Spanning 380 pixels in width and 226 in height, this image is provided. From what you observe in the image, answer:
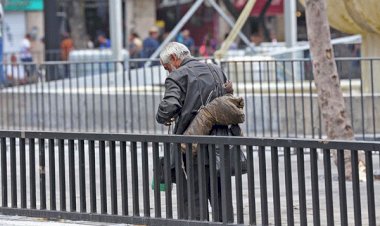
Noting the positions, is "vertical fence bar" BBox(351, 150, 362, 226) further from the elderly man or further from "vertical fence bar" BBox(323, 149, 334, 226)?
the elderly man

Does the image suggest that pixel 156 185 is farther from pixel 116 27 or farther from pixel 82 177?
pixel 116 27

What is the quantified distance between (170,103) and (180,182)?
64 centimetres

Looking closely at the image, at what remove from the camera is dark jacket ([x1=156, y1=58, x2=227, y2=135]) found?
10.1 metres

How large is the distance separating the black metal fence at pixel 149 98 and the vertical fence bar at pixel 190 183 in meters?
5.97

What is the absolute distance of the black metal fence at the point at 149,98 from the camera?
16.8 m

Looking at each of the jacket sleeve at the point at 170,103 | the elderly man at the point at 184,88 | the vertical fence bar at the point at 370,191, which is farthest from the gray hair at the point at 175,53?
the vertical fence bar at the point at 370,191

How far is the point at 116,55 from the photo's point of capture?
2438cm

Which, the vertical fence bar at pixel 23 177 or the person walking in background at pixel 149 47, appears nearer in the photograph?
the vertical fence bar at pixel 23 177

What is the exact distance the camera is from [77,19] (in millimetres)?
48188

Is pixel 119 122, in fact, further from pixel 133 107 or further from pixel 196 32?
pixel 196 32

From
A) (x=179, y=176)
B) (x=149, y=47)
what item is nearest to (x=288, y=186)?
(x=179, y=176)

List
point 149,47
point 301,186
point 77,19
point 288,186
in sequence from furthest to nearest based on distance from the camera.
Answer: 1. point 77,19
2. point 149,47
3. point 288,186
4. point 301,186

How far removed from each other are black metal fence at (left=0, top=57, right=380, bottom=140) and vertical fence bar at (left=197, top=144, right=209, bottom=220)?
6030 millimetres

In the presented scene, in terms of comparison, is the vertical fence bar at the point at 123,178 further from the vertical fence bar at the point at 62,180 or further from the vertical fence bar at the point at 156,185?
the vertical fence bar at the point at 62,180
